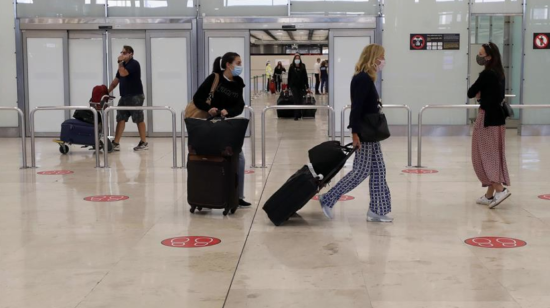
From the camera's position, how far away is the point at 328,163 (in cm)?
646

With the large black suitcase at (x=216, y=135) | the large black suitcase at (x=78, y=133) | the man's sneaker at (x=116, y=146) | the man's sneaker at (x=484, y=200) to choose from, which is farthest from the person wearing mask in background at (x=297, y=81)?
the large black suitcase at (x=216, y=135)

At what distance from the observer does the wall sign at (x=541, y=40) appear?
15633 mm

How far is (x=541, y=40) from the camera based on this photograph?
51.4 feet

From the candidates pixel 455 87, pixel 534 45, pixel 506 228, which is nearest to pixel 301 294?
pixel 506 228

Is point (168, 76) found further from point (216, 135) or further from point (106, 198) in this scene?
point (216, 135)

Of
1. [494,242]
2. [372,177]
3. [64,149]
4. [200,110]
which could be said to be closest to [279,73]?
[64,149]

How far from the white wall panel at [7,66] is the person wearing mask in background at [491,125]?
11393 mm

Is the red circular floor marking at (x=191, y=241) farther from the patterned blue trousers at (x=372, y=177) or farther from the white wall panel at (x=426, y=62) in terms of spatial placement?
the white wall panel at (x=426, y=62)

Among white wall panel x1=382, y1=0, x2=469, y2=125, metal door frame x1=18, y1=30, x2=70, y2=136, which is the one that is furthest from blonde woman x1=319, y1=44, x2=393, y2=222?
metal door frame x1=18, y1=30, x2=70, y2=136

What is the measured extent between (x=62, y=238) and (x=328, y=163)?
230 cm

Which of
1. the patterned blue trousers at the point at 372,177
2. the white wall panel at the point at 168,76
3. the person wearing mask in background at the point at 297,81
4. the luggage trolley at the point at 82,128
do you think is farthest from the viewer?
the person wearing mask in background at the point at 297,81

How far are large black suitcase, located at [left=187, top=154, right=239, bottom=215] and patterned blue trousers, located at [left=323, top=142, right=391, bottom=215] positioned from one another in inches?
35.8

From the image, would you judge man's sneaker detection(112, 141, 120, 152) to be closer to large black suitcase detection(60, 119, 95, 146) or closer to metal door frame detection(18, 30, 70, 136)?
large black suitcase detection(60, 119, 95, 146)

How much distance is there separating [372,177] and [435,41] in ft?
31.1
